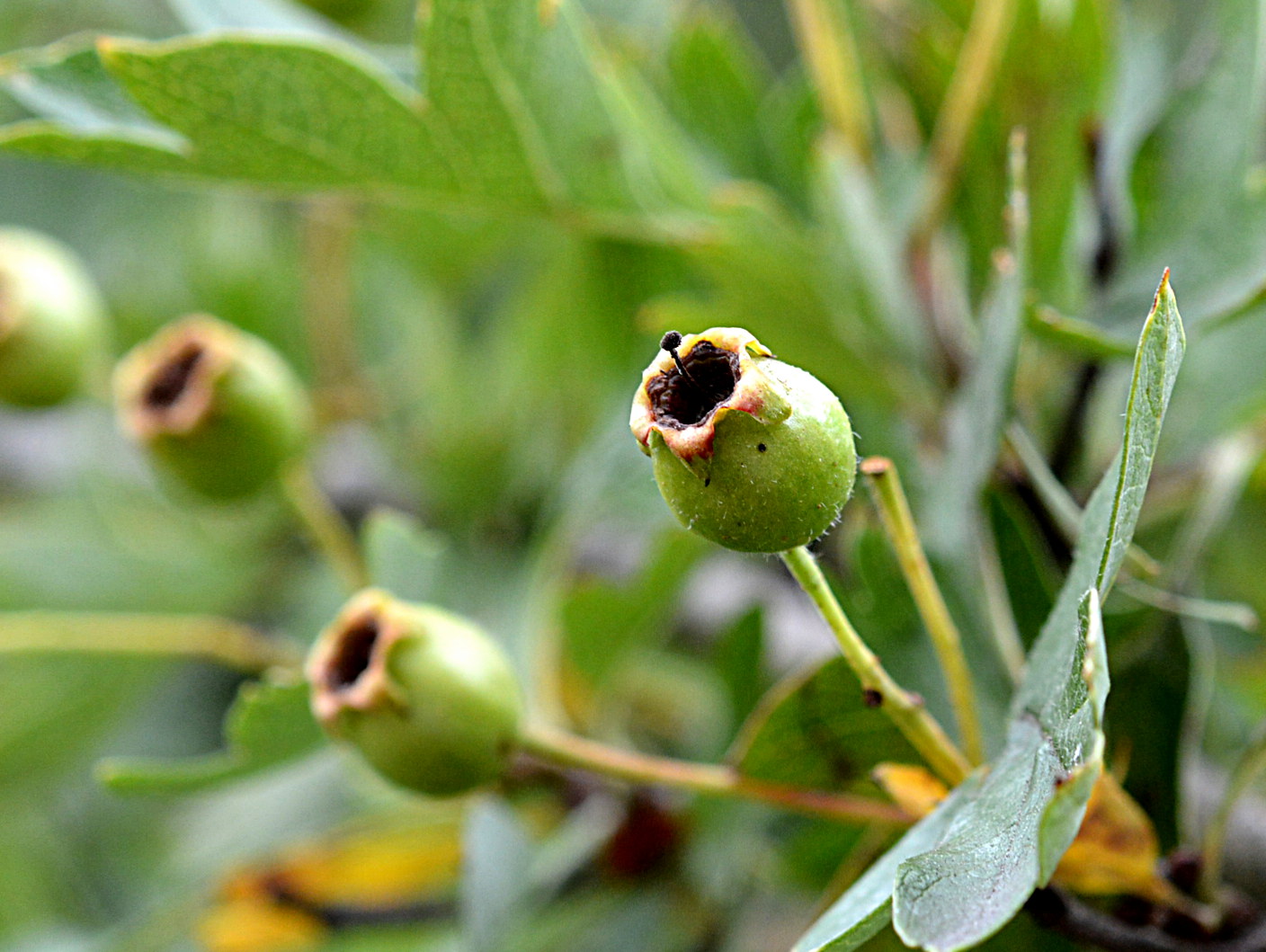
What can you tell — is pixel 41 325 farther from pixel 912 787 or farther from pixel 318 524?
pixel 912 787

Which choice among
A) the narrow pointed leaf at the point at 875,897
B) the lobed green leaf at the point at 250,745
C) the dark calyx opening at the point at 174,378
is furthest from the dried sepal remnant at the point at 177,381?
the narrow pointed leaf at the point at 875,897

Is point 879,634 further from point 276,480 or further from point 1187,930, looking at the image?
point 276,480

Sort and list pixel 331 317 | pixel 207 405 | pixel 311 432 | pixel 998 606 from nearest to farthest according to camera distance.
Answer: pixel 998 606 → pixel 207 405 → pixel 311 432 → pixel 331 317

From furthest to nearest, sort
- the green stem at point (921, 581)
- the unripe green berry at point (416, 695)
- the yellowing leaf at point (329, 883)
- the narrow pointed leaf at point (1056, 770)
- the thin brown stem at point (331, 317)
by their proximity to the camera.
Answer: the thin brown stem at point (331, 317) → the yellowing leaf at point (329, 883) → the unripe green berry at point (416, 695) → the green stem at point (921, 581) → the narrow pointed leaf at point (1056, 770)

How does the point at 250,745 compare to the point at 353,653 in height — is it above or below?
below

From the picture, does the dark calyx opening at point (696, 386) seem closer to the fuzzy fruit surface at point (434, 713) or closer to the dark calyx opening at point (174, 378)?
the fuzzy fruit surface at point (434, 713)

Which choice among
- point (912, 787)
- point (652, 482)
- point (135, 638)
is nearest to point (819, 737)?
point (912, 787)

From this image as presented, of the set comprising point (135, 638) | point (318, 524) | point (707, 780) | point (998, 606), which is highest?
point (998, 606)

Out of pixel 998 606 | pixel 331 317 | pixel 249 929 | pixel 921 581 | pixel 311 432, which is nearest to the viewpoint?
pixel 921 581

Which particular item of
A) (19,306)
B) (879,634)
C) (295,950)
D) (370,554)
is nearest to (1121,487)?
(879,634)
